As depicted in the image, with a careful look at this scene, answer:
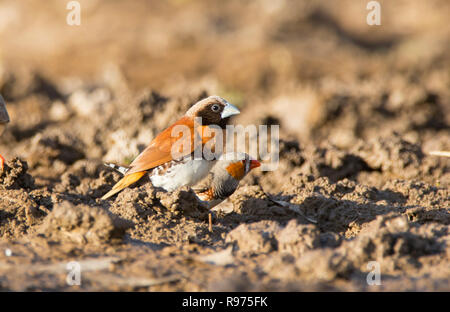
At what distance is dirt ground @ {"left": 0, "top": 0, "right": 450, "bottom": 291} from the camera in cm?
349

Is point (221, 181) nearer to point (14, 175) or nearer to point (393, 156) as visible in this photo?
point (14, 175)

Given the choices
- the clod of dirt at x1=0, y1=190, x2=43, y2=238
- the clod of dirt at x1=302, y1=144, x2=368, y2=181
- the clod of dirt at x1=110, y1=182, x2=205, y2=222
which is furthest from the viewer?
the clod of dirt at x1=302, y1=144, x2=368, y2=181

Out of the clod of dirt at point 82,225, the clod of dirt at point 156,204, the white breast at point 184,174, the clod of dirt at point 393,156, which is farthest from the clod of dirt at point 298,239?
the clod of dirt at point 393,156

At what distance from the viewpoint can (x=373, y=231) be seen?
3.66 metres

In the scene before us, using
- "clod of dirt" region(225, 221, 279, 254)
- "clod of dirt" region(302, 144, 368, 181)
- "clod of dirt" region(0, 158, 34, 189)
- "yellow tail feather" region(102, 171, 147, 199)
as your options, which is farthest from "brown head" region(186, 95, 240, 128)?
"clod of dirt" region(225, 221, 279, 254)

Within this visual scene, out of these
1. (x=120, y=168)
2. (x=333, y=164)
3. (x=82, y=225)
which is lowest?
(x=82, y=225)

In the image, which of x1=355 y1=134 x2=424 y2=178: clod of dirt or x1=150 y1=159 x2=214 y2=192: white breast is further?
x1=355 y1=134 x2=424 y2=178: clod of dirt

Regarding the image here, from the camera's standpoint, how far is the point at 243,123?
855 cm

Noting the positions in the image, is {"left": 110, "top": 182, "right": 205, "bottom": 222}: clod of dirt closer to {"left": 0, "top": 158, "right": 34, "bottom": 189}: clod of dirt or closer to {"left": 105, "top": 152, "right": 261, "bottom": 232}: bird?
{"left": 105, "top": 152, "right": 261, "bottom": 232}: bird

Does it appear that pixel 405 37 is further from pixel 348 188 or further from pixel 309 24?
pixel 348 188

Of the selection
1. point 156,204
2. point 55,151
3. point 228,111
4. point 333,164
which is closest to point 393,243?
point 156,204

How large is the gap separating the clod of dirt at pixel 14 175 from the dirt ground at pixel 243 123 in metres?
0.01

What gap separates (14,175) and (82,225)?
161cm

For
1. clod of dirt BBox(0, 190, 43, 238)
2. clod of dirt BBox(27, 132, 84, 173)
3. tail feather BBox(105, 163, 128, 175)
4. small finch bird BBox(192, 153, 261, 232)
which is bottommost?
clod of dirt BBox(0, 190, 43, 238)
